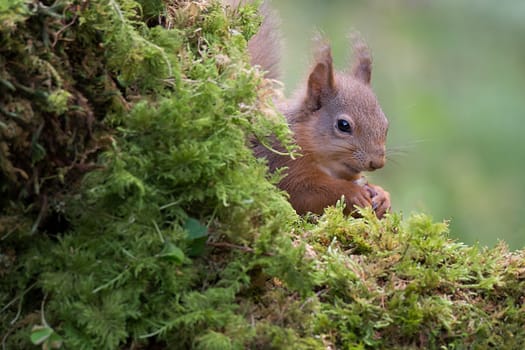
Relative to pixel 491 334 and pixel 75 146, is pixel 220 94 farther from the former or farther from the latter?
pixel 491 334

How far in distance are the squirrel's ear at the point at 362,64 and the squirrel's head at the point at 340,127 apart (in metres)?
0.16

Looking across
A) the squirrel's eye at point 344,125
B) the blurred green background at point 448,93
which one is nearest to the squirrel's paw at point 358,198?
the squirrel's eye at point 344,125

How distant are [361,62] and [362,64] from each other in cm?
1

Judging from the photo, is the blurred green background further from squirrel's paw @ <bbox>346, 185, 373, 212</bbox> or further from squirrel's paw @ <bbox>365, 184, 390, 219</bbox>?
squirrel's paw @ <bbox>346, 185, 373, 212</bbox>

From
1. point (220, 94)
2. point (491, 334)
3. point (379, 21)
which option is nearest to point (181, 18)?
point (220, 94)

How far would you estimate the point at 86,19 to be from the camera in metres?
1.73

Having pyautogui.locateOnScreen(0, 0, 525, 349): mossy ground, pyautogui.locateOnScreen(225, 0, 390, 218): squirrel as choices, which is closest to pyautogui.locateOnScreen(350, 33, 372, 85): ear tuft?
pyautogui.locateOnScreen(225, 0, 390, 218): squirrel

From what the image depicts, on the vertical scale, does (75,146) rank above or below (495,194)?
below

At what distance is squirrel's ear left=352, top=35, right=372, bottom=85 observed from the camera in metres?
3.80

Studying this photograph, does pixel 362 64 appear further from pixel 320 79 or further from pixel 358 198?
pixel 358 198

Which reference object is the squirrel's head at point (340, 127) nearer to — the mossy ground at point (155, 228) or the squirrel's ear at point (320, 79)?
the squirrel's ear at point (320, 79)

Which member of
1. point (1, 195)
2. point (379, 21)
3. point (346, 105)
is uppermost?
point (379, 21)

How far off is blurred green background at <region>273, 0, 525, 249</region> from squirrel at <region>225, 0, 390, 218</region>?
0.90 meters

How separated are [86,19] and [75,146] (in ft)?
0.98
